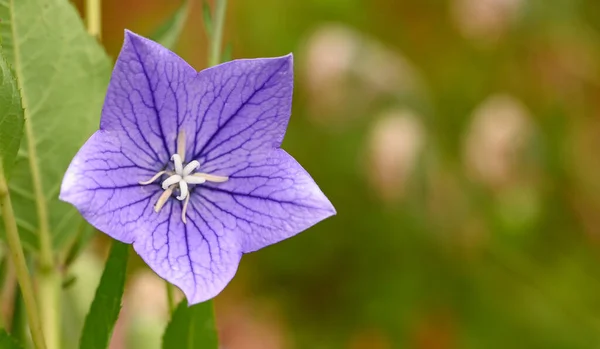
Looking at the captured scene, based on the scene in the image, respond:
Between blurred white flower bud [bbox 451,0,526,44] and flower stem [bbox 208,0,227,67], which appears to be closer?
flower stem [bbox 208,0,227,67]

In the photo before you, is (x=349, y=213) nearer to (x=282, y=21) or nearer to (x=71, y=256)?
(x=282, y=21)

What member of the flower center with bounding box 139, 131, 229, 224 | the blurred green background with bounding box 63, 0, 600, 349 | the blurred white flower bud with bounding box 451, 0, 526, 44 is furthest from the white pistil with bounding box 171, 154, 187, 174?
the blurred white flower bud with bounding box 451, 0, 526, 44

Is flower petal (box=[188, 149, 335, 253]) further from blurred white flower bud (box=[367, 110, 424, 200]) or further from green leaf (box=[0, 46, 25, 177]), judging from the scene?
blurred white flower bud (box=[367, 110, 424, 200])

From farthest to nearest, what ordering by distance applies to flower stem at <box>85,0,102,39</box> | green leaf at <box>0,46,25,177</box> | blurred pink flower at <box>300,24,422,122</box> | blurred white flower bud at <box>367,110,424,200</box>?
blurred pink flower at <box>300,24,422,122</box>, blurred white flower bud at <box>367,110,424,200</box>, flower stem at <box>85,0,102,39</box>, green leaf at <box>0,46,25,177</box>

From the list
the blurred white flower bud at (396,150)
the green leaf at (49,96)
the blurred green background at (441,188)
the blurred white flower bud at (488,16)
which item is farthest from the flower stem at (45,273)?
the blurred white flower bud at (488,16)

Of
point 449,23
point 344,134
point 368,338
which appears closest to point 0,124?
point 368,338

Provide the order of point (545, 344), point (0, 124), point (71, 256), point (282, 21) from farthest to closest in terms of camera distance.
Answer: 1. point (282, 21)
2. point (545, 344)
3. point (71, 256)
4. point (0, 124)
